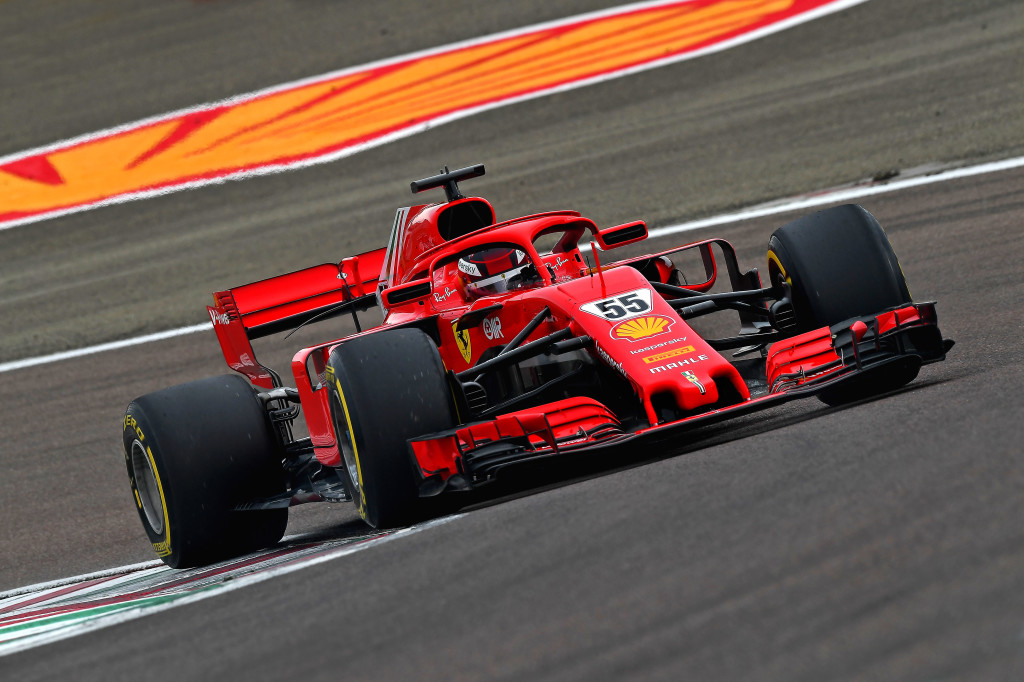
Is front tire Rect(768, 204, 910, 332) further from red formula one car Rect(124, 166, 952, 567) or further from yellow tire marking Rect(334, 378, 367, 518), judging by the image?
yellow tire marking Rect(334, 378, 367, 518)

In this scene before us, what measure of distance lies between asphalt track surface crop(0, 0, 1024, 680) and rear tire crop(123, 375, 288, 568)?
75 cm

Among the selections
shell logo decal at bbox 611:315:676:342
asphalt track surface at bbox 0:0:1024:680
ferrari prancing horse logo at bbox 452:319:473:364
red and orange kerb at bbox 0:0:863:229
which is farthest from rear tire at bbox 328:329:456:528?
red and orange kerb at bbox 0:0:863:229

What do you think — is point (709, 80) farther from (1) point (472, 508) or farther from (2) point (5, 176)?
(1) point (472, 508)

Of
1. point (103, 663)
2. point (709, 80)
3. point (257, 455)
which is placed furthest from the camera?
point (709, 80)

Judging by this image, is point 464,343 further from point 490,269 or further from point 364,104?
point 364,104

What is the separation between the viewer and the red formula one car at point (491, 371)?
611 cm

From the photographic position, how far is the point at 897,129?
51.0 feet

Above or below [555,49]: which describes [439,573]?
below

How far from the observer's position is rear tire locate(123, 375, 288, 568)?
7379mm

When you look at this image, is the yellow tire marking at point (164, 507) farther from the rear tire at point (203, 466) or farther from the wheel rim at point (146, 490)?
the wheel rim at point (146, 490)

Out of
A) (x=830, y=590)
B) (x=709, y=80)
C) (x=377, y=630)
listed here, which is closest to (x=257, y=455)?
(x=377, y=630)

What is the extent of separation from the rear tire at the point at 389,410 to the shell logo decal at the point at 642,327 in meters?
0.89

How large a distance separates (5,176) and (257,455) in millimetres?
16028

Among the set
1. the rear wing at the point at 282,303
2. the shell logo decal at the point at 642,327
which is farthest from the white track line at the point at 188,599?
the rear wing at the point at 282,303
